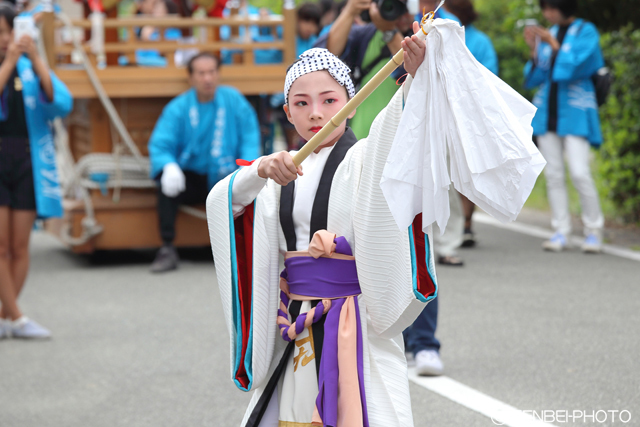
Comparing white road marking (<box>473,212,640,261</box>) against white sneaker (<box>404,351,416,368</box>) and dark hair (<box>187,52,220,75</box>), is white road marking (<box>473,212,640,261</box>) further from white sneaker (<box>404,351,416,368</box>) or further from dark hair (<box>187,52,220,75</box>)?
dark hair (<box>187,52,220,75</box>)

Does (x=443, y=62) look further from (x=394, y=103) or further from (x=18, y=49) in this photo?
(x=18, y=49)

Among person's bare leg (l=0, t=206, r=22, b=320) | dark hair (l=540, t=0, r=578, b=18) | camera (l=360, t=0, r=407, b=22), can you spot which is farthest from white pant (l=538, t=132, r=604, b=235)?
person's bare leg (l=0, t=206, r=22, b=320)

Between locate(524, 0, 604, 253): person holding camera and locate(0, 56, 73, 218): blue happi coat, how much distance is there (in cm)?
384

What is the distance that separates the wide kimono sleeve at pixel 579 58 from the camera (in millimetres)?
6496

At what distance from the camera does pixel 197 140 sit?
6891 millimetres

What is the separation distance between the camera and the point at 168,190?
667 centimetres

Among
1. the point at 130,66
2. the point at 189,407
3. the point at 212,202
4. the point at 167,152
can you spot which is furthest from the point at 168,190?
the point at 212,202

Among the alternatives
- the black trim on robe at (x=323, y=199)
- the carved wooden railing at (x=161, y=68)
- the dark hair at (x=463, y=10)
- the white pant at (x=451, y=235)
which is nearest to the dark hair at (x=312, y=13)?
the carved wooden railing at (x=161, y=68)

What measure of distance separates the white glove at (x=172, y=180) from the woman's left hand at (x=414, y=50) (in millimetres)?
4804

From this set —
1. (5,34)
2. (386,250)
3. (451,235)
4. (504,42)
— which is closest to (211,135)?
(451,235)

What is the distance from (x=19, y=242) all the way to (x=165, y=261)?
77.1 inches

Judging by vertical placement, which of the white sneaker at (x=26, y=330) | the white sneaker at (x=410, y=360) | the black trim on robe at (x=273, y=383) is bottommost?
the white sneaker at (x=26, y=330)

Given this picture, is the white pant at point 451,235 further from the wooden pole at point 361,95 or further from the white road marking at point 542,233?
the wooden pole at point 361,95

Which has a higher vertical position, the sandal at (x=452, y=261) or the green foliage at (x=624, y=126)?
the green foliage at (x=624, y=126)
